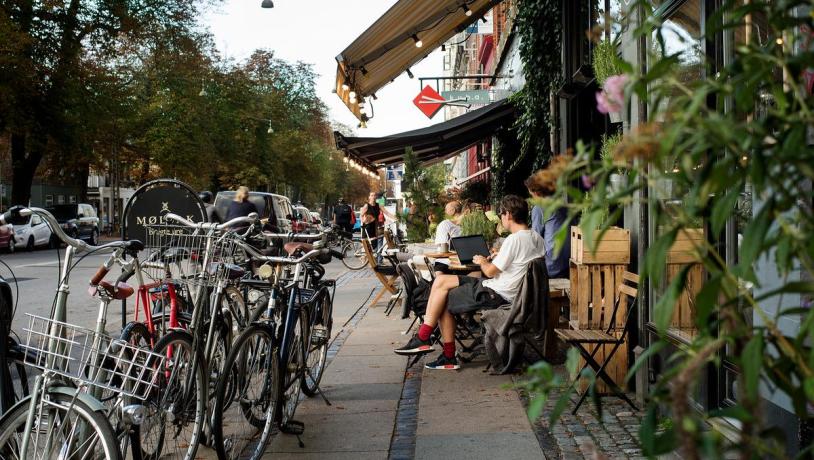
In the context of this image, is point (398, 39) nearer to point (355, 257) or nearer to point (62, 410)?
point (355, 257)

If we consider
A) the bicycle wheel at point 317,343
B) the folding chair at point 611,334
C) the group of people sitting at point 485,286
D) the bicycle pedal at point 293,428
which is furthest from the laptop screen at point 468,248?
the bicycle pedal at point 293,428

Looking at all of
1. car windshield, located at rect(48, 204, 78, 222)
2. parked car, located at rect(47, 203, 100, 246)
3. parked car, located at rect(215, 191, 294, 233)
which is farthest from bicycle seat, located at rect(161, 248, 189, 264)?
car windshield, located at rect(48, 204, 78, 222)

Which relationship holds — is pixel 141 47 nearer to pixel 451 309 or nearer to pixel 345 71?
pixel 345 71

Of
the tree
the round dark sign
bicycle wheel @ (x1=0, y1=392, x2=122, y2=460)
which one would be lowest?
bicycle wheel @ (x1=0, y1=392, x2=122, y2=460)

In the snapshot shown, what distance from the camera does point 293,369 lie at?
5.85m

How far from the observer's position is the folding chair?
6387mm

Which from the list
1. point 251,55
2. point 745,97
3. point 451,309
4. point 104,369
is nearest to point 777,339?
point 745,97

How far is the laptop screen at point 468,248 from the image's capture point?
9.07m

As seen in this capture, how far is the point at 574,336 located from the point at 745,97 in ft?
17.0

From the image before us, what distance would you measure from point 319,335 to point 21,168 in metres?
34.7

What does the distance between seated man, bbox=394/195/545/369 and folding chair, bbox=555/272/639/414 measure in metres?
1.01

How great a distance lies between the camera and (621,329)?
7.05 metres

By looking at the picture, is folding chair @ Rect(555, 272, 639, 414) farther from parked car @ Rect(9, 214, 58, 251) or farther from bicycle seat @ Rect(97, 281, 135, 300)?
parked car @ Rect(9, 214, 58, 251)

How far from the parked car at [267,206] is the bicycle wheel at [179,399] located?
17.4 m
